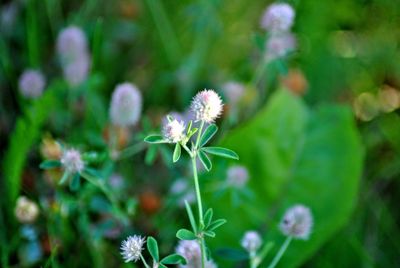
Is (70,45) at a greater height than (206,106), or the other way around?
(70,45)

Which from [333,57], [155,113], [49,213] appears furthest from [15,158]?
[333,57]

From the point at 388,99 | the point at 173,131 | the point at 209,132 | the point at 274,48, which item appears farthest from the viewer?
the point at 388,99

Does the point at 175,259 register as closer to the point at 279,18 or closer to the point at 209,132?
the point at 209,132

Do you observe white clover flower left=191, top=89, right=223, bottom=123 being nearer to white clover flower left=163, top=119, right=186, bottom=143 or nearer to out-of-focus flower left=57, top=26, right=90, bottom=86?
white clover flower left=163, top=119, right=186, bottom=143

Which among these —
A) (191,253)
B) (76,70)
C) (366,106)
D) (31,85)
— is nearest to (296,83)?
(366,106)

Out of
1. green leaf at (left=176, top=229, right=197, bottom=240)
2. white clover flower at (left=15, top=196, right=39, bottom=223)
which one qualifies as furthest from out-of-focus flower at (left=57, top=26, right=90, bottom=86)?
green leaf at (left=176, top=229, right=197, bottom=240)

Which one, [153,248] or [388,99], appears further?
[388,99]

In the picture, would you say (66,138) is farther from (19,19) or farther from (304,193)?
(304,193)
